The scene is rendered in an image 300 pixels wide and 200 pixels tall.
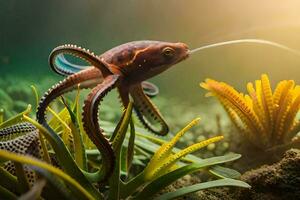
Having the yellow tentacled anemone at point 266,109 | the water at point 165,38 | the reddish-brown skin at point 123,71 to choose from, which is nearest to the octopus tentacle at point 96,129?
the reddish-brown skin at point 123,71

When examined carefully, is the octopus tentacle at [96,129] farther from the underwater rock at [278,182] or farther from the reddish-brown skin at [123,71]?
the underwater rock at [278,182]

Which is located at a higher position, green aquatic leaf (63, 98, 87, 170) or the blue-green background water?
the blue-green background water

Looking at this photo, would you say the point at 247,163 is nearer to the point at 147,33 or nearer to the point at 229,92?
the point at 229,92

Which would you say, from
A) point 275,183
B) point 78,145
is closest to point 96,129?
point 78,145

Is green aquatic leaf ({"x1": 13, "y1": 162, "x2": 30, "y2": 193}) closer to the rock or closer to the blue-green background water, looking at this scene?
the rock

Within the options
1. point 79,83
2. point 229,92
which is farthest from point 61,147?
point 229,92

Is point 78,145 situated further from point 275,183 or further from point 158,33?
point 158,33

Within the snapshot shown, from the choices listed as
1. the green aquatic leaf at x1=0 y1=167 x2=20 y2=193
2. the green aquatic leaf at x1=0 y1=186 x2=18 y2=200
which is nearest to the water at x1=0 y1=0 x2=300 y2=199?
the green aquatic leaf at x1=0 y1=167 x2=20 y2=193
